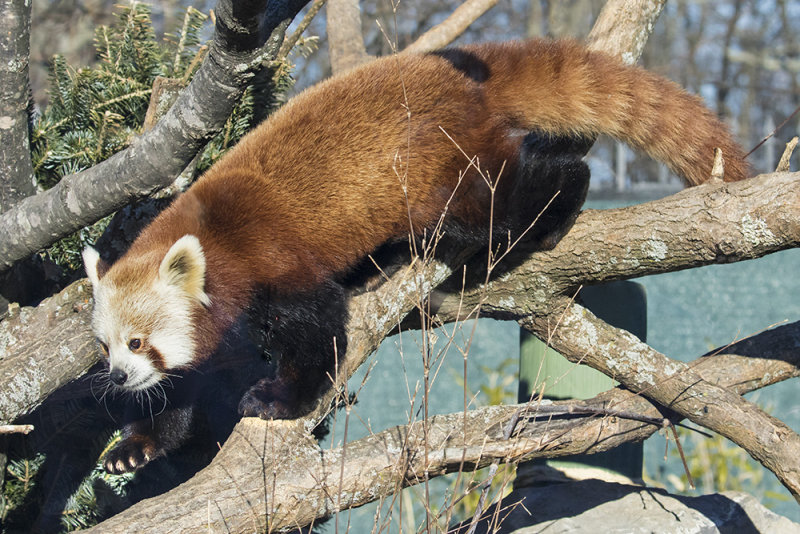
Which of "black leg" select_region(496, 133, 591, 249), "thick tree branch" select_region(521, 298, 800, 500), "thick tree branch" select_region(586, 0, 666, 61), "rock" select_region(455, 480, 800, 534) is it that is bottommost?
"rock" select_region(455, 480, 800, 534)

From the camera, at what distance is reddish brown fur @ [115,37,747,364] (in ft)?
8.84

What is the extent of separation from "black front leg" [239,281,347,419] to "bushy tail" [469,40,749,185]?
3.37 feet

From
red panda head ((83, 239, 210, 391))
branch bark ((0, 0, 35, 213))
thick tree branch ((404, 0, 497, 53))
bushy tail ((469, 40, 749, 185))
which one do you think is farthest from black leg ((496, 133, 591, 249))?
branch bark ((0, 0, 35, 213))

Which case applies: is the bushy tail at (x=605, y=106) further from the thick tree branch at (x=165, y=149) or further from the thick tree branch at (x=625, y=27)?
the thick tree branch at (x=165, y=149)

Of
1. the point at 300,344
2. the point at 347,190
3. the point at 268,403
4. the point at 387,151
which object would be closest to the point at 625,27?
the point at 387,151

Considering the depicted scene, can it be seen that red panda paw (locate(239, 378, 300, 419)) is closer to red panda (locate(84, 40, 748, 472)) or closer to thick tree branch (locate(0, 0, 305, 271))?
red panda (locate(84, 40, 748, 472))

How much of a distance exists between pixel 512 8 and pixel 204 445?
10.1 metres

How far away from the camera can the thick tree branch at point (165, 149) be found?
2135 millimetres

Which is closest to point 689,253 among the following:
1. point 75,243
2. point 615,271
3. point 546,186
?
point 615,271

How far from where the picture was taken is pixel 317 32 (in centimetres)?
941

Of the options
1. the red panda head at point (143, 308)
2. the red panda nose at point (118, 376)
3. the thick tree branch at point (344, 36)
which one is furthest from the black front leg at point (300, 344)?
the thick tree branch at point (344, 36)

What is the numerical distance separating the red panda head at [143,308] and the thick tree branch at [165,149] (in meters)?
0.20

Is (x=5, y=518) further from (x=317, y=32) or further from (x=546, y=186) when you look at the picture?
(x=317, y=32)

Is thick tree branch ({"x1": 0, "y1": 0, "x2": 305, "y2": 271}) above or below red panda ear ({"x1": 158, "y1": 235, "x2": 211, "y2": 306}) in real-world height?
above
